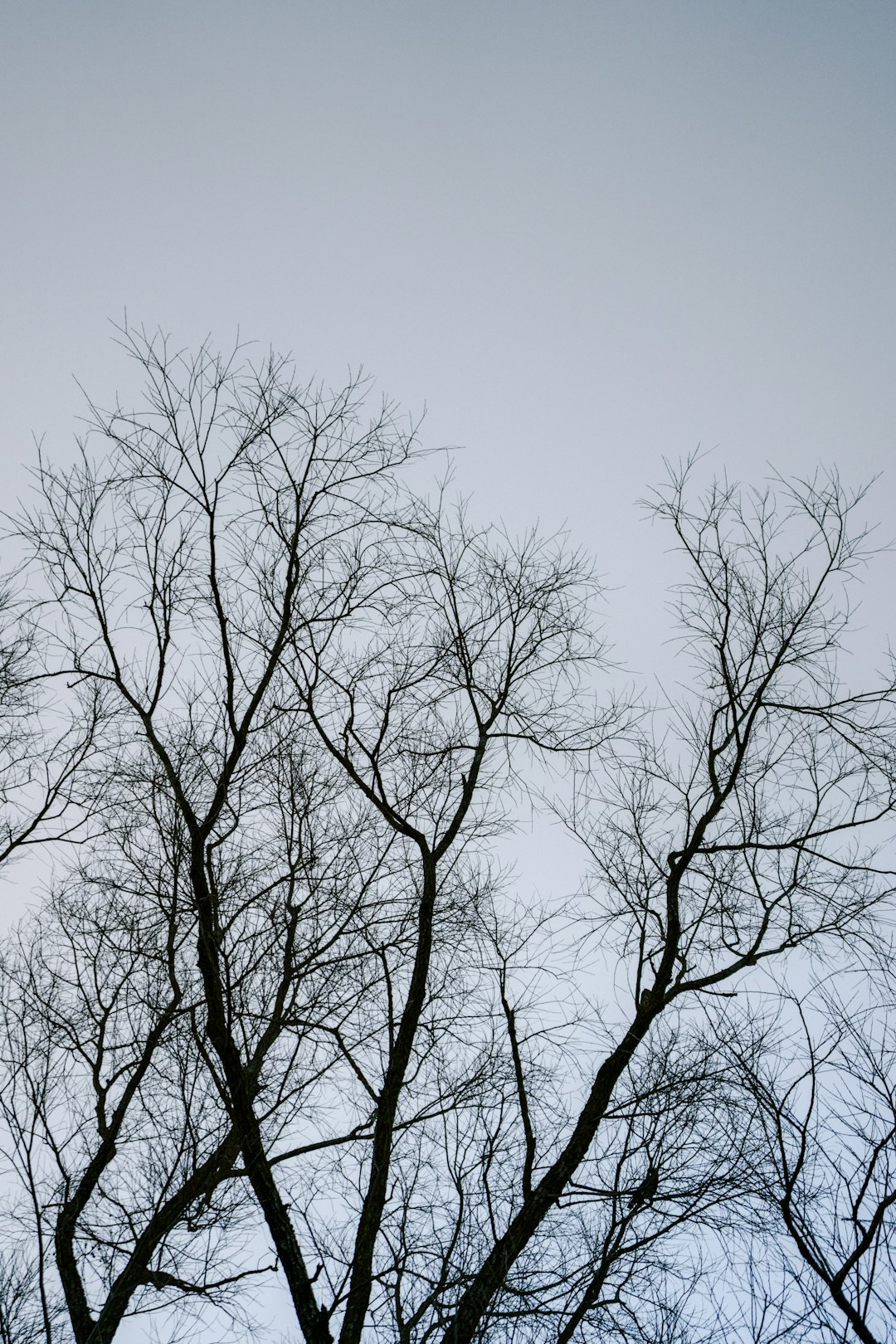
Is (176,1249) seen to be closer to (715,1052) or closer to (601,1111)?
(601,1111)

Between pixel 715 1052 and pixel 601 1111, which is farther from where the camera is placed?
pixel 601 1111

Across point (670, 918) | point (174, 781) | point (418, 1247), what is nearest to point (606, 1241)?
point (418, 1247)

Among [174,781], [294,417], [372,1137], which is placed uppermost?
[294,417]

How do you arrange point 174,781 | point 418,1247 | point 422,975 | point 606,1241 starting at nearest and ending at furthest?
1. point 606,1241
2. point 418,1247
3. point 174,781
4. point 422,975

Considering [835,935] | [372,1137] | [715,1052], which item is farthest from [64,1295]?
[835,935]

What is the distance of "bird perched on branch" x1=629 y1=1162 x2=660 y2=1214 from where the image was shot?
472cm

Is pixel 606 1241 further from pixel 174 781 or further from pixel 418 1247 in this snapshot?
pixel 174 781

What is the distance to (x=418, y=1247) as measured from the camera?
5.14m

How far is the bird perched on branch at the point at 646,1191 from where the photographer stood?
15.5 ft

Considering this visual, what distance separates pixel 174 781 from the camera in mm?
5703

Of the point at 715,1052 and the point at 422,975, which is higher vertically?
the point at 422,975

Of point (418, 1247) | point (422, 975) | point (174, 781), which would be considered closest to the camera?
point (418, 1247)

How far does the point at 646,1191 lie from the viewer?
4.76 metres

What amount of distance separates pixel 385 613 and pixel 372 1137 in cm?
329
